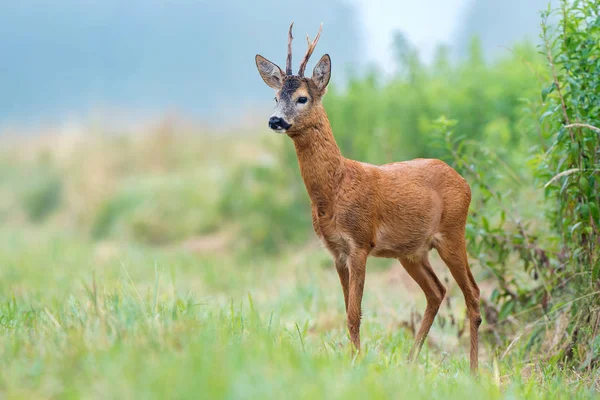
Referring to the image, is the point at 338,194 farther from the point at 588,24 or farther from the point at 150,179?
the point at 150,179

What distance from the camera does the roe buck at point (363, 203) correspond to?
5094 mm

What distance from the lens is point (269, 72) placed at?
5.57 meters

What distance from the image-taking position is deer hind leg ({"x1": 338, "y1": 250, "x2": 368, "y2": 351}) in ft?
16.5

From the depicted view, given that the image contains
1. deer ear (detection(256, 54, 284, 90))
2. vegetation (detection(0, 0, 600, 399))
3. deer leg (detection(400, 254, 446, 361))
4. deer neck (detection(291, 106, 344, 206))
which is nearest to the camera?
vegetation (detection(0, 0, 600, 399))

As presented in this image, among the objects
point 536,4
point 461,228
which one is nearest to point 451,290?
point 461,228

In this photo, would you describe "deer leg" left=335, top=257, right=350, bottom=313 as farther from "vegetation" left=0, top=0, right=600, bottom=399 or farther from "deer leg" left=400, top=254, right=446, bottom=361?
"deer leg" left=400, top=254, right=446, bottom=361

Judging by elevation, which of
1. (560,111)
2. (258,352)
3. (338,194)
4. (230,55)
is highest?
(230,55)

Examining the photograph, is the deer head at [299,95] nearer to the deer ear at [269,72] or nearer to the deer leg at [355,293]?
the deer ear at [269,72]

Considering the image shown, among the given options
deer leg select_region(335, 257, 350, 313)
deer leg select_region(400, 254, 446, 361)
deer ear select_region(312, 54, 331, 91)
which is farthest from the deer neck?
deer leg select_region(400, 254, 446, 361)

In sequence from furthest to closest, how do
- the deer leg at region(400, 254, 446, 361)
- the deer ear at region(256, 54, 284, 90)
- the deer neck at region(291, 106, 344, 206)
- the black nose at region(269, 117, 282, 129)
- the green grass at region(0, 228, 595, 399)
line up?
the deer leg at region(400, 254, 446, 361), the deer ear at region(256, 54, 284, 90), the deer neck at region(291, 106, 344, 206), the black nose at region(269, 117, 282, 129), the green grass at region(0, 228, 595, 399)

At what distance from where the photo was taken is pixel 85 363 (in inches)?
125

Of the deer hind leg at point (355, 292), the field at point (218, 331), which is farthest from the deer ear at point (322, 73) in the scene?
the field at point (218, 331)

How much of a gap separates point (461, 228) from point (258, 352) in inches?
106

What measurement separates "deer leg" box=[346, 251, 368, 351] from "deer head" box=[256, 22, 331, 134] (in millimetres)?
Answer: 978
